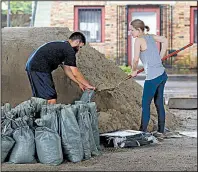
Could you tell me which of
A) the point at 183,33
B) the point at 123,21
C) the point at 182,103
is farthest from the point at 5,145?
the point at 183,33

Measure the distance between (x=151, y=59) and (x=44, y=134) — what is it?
95.7 inches

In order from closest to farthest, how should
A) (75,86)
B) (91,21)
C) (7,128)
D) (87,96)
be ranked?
1. (7,128)
2. (87,96)
3. (75,86)
4. (91,21)

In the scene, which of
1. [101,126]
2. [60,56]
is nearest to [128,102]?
[101,126]

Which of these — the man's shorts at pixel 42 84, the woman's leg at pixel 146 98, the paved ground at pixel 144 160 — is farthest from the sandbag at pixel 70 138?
the woman's leg at pixel 146 98

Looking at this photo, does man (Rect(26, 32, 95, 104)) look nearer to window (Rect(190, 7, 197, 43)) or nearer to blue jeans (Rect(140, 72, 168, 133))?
blue jeans (Rect(140, 72, 168, 133))

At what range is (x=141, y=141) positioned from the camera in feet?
24.9

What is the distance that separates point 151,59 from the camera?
8.10m

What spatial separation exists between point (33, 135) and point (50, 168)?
48 cm

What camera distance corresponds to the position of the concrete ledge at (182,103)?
13.7m

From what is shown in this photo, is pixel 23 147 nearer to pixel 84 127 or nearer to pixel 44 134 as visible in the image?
pixel 44 134

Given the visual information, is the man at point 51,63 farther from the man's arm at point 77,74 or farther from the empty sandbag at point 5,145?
the empty sandbag at point 5,145

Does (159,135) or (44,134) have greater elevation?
(44,134)

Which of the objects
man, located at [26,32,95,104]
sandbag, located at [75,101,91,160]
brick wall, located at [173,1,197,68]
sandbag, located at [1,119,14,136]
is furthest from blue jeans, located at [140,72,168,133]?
brick wall, located at [173,1,197,68]

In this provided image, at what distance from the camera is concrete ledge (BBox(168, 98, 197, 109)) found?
1373 cm
